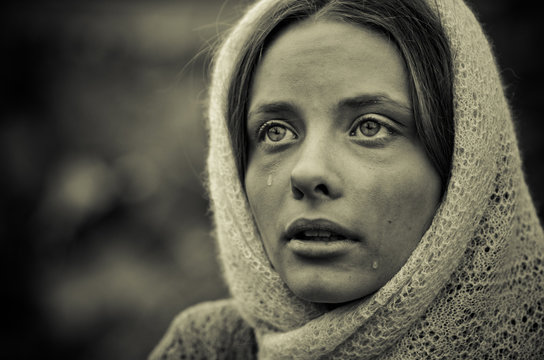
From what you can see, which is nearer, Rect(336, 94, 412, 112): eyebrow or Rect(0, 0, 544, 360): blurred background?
Rect(336, 94, 412, 112): eyebrow

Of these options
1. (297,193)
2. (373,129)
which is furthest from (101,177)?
(373,129)

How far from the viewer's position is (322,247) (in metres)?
1.45

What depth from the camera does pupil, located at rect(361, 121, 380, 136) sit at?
1492mm

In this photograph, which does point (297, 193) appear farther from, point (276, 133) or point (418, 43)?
point (418, 43)

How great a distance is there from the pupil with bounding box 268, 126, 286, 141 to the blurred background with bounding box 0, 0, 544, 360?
2.14 metres

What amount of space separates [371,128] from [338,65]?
20cm

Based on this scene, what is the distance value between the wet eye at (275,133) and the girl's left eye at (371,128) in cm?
20

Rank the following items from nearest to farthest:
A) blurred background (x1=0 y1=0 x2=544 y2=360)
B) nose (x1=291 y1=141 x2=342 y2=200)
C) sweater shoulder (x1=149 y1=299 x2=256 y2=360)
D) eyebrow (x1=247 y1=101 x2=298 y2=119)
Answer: nose (x1=291 y1=141 x2=342 y2=200) → eyebrow (x1=247 y1=101 x2=298 y2=119) → sweater shoulder (x1=149 y1=299 x2=256 y2=360) → blurred background (x1=0 y1=0 x2=544 y2=360)

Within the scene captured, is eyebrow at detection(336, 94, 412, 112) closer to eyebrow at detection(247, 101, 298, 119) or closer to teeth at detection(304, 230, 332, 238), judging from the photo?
eyebrow at detection(247, 101, 298, 119)

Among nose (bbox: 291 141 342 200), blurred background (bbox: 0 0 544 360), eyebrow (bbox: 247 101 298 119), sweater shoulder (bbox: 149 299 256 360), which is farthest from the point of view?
blurred background (bbox: 0 0 544 360)

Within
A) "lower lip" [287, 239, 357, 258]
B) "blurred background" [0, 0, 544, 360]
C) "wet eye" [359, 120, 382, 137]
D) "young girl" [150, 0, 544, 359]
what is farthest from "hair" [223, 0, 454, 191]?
"blurred background" [0, 0, 544, 360]

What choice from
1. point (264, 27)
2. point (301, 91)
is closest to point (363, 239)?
point (301, 91)

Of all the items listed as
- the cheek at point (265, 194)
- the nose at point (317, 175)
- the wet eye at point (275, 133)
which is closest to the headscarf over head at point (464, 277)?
the cheek at point (265, 194)

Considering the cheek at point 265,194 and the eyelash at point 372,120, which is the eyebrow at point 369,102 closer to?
the eyelash at point 372,120
